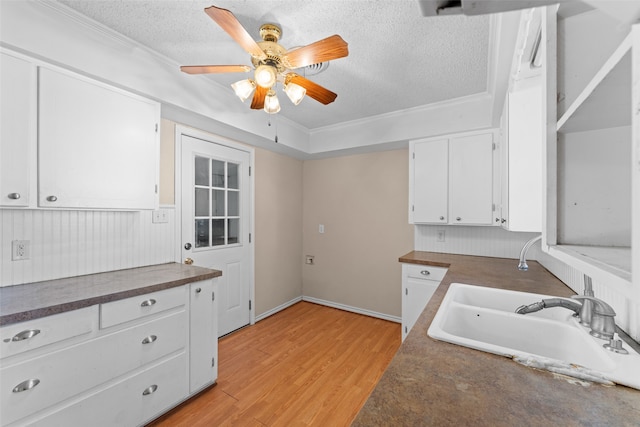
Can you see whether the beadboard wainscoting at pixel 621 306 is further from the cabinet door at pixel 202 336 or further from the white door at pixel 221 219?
the white door at pixel 221 219

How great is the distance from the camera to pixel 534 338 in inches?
40.6

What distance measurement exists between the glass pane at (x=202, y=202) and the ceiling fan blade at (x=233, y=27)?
1513mm

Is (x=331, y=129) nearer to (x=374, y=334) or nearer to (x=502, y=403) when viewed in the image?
(x=374, y=334)

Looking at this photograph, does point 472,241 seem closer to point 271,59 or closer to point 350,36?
point 350,36

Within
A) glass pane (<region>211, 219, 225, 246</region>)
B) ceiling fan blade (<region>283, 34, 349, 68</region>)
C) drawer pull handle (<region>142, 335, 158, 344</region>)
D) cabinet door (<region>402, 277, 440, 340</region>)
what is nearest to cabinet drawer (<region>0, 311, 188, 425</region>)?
drawer pull handle (<region>142, 335, 158, 344</region>)

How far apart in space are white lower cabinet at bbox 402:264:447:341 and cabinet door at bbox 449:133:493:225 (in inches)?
23.1

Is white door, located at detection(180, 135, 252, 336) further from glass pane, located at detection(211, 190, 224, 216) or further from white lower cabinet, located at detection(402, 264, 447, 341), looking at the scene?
white lower cabinet, located at detection(402, 264, 447, 341)

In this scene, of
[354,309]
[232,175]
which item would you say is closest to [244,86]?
[232,175]

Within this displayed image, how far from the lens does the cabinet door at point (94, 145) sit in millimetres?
1393

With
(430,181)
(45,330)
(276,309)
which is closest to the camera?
(45,330)

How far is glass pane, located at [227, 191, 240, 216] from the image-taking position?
286 centimetres

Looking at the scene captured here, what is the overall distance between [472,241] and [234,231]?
256 cm

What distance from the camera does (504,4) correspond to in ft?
1.15

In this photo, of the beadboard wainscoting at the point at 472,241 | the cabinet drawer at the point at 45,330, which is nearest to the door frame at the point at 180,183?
the cabinet drawer at the point at 45,330
